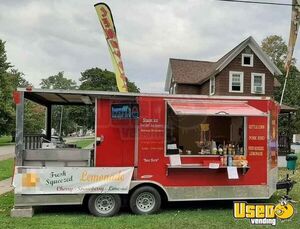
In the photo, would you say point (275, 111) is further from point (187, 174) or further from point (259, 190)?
point (187, 174)

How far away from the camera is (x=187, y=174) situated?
348 inches

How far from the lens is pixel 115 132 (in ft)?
28.5

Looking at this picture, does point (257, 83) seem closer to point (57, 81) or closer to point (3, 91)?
point (3, 91)

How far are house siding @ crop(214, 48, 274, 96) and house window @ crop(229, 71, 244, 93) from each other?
27cm

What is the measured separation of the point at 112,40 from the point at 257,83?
66.4ft

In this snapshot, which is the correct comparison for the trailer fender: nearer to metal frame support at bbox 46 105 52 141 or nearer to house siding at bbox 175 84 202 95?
metal frame support at bbox 46 105 52 141

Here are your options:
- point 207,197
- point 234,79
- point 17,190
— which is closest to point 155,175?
point 207,197

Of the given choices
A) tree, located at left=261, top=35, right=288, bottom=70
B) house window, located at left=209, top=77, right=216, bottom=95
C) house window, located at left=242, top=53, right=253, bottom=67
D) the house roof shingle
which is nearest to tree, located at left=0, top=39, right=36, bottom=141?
the house roof shingle

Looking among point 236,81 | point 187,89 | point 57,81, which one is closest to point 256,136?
point 236,81

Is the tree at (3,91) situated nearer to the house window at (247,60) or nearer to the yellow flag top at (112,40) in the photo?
the house window at (247,60)

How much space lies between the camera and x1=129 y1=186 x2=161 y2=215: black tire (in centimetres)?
859

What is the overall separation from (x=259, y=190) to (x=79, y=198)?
4.06m

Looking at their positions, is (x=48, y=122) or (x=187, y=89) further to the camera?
(x=187, y=89)

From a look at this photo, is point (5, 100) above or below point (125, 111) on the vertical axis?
above
